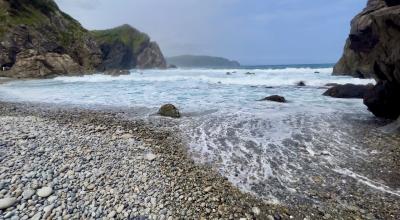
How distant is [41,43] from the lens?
201ft

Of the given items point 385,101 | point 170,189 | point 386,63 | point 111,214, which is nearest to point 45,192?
point 111,214

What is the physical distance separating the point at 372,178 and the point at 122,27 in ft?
492

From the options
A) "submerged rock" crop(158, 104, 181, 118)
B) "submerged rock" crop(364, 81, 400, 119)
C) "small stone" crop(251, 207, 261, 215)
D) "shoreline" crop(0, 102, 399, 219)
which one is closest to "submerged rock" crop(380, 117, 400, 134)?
"submerged rock" crop(364, 81, 400, 119)

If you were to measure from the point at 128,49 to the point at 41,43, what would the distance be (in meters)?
75.8

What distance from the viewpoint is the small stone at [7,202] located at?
5.77m

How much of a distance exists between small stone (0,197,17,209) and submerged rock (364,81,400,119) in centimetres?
1488

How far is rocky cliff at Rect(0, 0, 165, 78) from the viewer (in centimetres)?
5578

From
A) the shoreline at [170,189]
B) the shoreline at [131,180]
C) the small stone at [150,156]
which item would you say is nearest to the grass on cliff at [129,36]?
the shoreline at [131,180]

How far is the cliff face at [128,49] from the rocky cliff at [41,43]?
33.8 meters

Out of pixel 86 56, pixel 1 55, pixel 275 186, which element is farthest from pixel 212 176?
pixel 86 56

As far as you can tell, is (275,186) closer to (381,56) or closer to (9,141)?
(9,141)

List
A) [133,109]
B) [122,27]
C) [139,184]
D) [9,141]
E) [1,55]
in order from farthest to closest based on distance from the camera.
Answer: [122,27] → [1,55] → [133,109] → [9,141] → [139,184]

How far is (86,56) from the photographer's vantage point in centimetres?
7462

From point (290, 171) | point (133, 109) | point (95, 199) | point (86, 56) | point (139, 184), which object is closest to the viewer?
point (95, 199)
